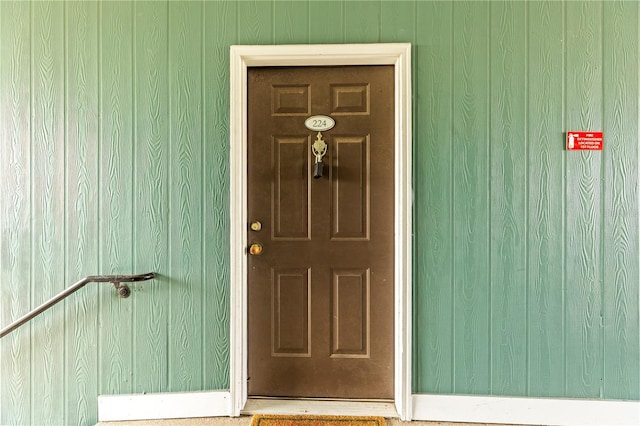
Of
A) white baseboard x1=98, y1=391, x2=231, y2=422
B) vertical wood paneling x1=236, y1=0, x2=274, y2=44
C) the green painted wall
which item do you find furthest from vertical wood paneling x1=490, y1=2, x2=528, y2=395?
white baseboard x1=98, y1=391, x2=231, y2=422

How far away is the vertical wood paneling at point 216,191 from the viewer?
155cm

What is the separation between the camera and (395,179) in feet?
5.16

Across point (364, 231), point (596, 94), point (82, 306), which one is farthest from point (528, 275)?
point (82, 306)

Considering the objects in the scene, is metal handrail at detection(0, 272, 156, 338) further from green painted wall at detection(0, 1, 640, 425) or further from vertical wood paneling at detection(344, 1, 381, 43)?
vertical wood paneling at detection(344, 1, 381, 43)

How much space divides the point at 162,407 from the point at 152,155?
1.32m

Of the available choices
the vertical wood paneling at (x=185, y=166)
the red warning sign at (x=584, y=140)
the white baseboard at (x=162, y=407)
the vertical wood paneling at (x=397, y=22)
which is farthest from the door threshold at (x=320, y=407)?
the vertical wood paneling at (x=397, y=22)

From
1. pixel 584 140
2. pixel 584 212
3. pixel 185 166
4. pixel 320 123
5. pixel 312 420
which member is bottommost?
pixel 312 420

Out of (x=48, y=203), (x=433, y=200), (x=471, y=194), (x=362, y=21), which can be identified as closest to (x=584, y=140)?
(x=471, y=194)

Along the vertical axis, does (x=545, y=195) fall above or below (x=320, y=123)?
below

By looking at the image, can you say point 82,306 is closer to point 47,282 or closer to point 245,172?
point 47,282

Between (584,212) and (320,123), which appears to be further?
(320,123)

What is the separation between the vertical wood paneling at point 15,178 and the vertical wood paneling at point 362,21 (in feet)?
5.51

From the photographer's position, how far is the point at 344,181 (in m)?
1.62

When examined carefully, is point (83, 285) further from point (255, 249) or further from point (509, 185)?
point (509, 185)
